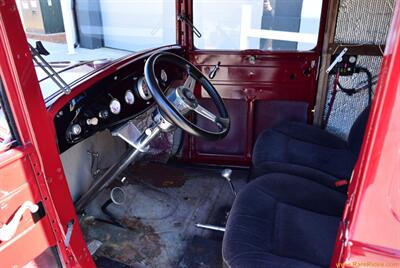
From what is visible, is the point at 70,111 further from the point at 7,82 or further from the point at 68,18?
the point at 68,18

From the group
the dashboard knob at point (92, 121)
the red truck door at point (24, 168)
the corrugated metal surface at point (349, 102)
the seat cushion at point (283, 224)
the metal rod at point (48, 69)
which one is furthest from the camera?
the corrugated metal surface at point (349, 102)

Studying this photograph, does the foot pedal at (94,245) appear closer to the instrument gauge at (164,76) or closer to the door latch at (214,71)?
the instrument gauge at (164,76)

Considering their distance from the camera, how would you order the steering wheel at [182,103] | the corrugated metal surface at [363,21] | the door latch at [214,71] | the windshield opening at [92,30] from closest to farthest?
the steering wheel at [182,103] < the windshield opening at [92,30] < the corrugated metal surface at [363,21] < the door latch at [214,71]

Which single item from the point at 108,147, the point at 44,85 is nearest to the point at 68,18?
Result: the point at 44,85

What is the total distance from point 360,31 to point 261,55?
640 mm

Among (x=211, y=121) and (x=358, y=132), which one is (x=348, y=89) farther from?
(x=211, y=121)

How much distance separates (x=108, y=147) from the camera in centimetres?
221

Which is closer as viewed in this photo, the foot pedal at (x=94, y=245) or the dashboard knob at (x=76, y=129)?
the dashboard knob at (x=76, y=129)

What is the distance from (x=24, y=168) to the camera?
979mm

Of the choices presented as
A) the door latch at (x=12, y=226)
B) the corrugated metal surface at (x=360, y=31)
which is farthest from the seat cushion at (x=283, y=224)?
the corrugated metal surface at (x=360, y=31)

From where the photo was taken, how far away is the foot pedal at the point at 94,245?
74.1 inches

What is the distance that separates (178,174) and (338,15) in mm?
1576

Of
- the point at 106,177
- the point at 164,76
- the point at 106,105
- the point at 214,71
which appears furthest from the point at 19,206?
the point at 214,71

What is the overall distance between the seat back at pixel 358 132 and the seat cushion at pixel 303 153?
0.05 m
